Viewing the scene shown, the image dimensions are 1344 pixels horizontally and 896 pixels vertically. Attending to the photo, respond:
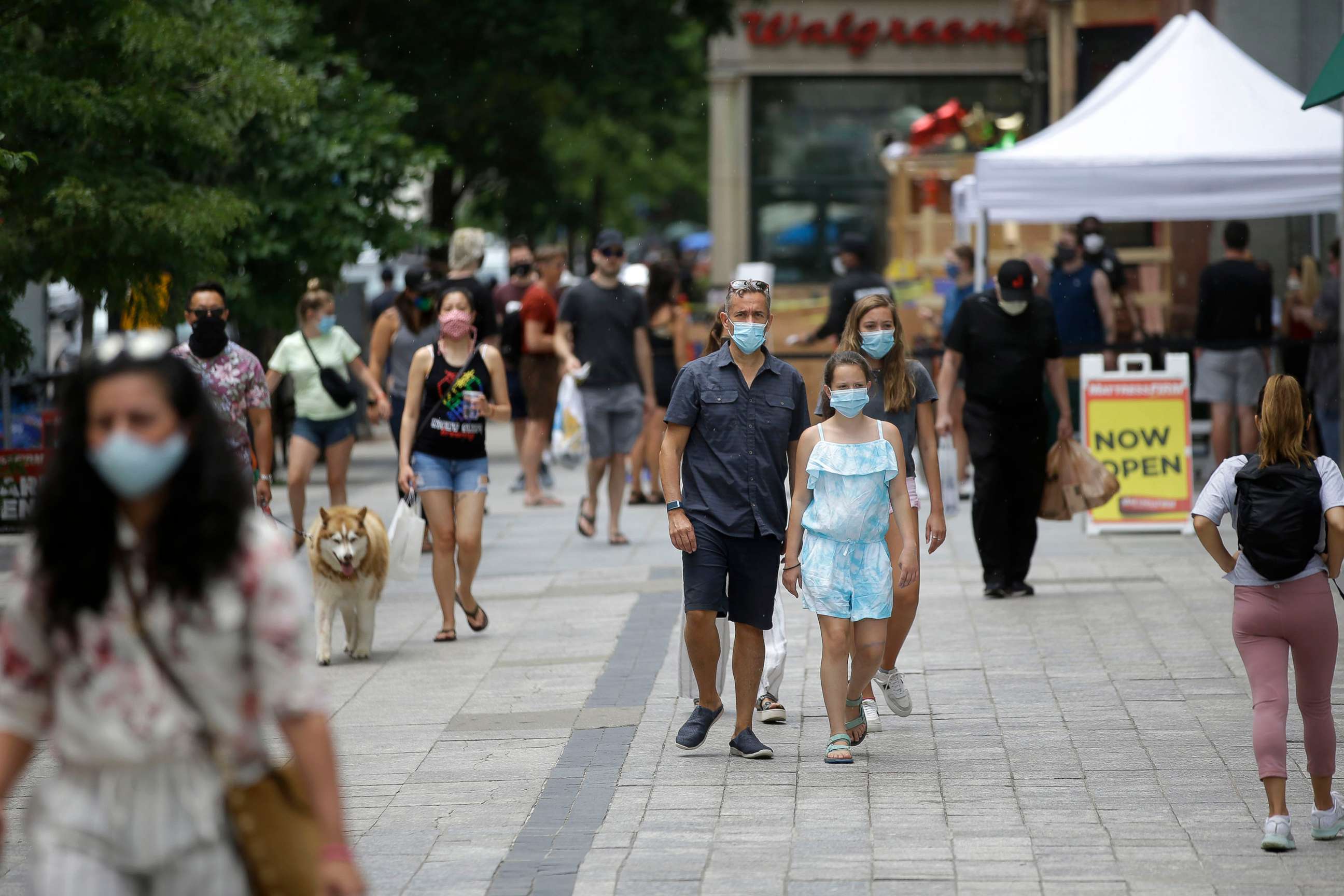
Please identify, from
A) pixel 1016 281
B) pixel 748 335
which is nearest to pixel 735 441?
pixel 748 335

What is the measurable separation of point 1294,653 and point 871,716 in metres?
2.19

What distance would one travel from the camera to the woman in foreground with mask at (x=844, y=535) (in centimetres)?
672

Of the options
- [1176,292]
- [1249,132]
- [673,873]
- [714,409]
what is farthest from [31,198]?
[1176,292]

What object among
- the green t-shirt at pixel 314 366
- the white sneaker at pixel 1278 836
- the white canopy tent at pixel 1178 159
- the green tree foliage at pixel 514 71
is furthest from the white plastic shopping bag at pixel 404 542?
the green tree foliage at pixel 514 71

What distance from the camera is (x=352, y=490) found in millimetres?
17328

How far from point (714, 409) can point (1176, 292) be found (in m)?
14.5

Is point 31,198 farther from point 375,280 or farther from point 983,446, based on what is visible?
point 375,280

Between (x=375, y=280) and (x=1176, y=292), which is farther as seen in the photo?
(x=375, y=280)

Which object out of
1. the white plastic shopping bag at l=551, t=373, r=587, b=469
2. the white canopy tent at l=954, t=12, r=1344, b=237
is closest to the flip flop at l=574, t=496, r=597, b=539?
the white plastic shopping bag at l=551, t=373, r=587, b=469

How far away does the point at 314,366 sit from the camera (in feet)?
37.6

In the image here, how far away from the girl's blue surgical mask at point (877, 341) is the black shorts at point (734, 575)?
3.67ft

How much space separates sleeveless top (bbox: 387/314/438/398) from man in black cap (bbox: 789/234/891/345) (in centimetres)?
312

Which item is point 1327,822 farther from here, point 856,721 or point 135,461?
point 135,461

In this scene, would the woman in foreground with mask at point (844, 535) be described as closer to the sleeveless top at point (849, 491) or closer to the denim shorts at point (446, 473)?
the sleeveless top at point (849, 491)
